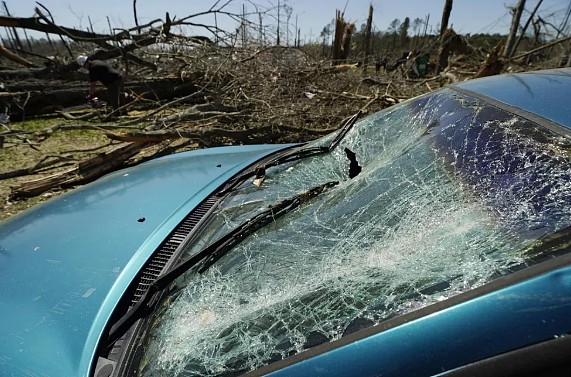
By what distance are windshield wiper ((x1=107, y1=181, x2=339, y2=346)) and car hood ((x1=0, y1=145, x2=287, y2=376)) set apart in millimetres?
84

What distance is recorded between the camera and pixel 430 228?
4.00 feet

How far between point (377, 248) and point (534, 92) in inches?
36.7

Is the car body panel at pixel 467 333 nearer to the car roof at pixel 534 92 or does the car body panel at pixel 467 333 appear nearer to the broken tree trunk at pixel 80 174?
the car roof at pixel 534 92

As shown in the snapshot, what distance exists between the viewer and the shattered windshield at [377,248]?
0.97 m

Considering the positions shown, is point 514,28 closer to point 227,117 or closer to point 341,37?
point 227,117

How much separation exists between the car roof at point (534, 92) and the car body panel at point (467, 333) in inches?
26.1

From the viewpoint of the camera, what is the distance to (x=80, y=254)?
1.56 meters

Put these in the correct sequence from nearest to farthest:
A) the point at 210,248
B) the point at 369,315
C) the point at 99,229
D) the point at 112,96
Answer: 1. the point at 369,315
2. the point at 210,248
3. the point at 99,229
4. the point at 112,96

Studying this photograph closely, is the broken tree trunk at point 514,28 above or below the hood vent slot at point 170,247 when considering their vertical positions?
above

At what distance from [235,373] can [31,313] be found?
80 cm

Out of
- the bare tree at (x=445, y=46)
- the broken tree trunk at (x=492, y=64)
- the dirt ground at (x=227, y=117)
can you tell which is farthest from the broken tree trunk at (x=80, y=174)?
the bare tree at (x=445, y=46)


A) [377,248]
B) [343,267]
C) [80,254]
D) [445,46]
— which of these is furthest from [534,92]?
[445,46]

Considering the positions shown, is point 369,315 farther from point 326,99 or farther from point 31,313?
point 326,99

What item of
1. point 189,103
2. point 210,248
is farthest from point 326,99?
point 210,248
